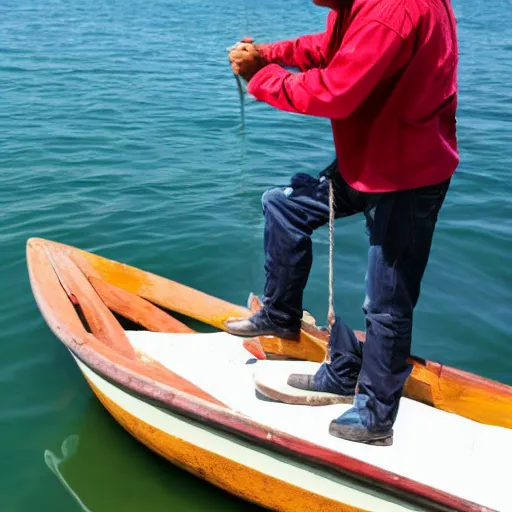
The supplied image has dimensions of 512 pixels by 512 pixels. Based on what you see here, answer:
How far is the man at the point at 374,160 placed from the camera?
2.42 meters

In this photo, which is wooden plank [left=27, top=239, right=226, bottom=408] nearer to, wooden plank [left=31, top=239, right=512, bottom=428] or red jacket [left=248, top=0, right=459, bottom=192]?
wooden plank [left=31, top=239, right=512, bottom=428]

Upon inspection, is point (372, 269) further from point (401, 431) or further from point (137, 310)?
point (137, 310)

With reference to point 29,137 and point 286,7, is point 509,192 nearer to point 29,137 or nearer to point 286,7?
point 29,137

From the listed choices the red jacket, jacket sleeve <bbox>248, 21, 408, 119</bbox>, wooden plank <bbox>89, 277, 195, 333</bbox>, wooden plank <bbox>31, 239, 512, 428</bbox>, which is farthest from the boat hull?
jacket sleeve <bbox>248, 21, 408, 119</bbox>

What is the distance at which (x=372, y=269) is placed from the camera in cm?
286

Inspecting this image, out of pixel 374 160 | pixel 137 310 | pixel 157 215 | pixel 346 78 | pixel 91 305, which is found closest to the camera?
pixel 346 78

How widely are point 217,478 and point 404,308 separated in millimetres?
1271

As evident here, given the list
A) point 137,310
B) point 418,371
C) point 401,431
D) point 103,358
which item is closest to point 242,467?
point 401,431

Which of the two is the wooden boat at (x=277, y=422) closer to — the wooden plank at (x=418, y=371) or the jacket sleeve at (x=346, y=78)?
the wooden plank at (x=418, y=371)

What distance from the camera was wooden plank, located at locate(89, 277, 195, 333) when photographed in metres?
4.45

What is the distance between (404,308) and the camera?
2883mm

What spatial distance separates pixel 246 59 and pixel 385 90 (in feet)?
2.12

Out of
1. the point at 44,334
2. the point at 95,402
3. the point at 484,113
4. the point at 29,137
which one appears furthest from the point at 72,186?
the point at 484,113

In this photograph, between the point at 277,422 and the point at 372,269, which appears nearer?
the point at 372,269
